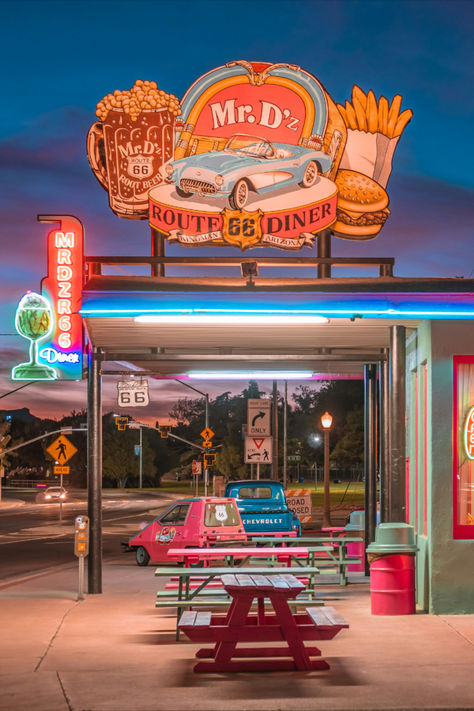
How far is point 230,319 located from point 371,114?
→ 185 inches

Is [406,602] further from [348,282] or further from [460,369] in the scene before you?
[348,282]

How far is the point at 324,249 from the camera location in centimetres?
1458

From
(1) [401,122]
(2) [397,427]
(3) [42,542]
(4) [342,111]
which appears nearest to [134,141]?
(4) [342,111]

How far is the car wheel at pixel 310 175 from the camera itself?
1459cm

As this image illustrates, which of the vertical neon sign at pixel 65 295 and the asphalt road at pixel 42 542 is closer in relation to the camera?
the vertical neon sign at pixel 65 295

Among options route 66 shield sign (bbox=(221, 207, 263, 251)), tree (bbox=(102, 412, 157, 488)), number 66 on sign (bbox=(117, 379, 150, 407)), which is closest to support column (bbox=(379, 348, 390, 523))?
route 66 shield sign (bbox=(221, 207, 263, 251))

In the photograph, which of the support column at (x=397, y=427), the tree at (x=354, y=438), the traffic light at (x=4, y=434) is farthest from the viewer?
the traffic light at (x=4, y=434)

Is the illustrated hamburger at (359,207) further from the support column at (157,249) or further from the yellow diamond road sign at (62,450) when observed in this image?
the yellow diamond road sign at (62,450)

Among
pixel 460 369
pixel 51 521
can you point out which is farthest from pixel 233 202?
pixel 51 521

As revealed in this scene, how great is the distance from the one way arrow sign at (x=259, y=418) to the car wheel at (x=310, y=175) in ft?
50.5

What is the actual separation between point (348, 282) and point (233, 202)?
9.41ft

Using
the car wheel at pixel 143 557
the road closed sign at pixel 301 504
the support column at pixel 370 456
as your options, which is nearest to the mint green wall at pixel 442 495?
the support column at pixel 370 456

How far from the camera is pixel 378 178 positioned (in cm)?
1518

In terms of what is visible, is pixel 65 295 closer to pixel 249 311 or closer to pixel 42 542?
pixel 249 311
